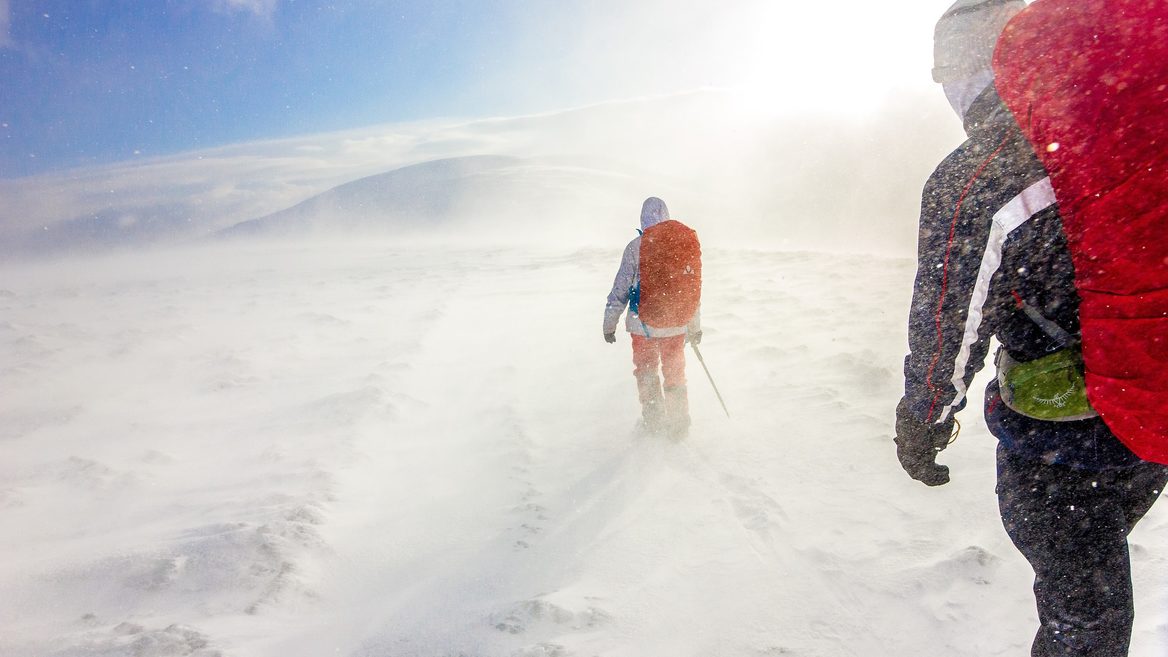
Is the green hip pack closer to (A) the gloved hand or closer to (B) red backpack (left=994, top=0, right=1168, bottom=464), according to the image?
(B) red backpack (left=994, top=0, right=1168, bottom=464)

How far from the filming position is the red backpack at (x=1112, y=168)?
1.06 meters

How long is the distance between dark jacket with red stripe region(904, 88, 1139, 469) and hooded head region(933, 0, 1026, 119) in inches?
7.9

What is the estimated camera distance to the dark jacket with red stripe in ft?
4.30

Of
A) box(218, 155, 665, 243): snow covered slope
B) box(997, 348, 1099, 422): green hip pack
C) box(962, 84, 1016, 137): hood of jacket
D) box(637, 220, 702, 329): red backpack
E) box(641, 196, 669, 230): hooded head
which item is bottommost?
box(997, 348, 1099, 422): green hip pack

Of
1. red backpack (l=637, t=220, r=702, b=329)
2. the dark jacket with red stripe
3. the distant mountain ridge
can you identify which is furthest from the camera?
the distant mountain ridge

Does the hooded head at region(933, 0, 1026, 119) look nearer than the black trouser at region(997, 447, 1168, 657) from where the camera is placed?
No

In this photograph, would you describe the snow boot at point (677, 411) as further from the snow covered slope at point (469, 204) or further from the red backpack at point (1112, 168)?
the snow covered slope at point (469, 204)

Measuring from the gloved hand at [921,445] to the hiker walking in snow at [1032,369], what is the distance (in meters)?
0.07

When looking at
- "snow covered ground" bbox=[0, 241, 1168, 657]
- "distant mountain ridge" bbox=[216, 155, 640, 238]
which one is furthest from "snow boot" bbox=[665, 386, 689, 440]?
"distant mountain ridge" bbox=[216, 155, 640, 238]

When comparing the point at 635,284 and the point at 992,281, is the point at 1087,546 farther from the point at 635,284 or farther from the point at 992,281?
the point at 635,284

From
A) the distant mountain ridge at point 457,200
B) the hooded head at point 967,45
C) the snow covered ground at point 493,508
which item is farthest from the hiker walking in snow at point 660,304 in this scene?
the distant mountain ridge at point 457,200

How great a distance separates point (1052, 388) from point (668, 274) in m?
2.95

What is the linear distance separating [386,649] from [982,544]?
2.91 m

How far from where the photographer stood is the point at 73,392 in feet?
19.6
